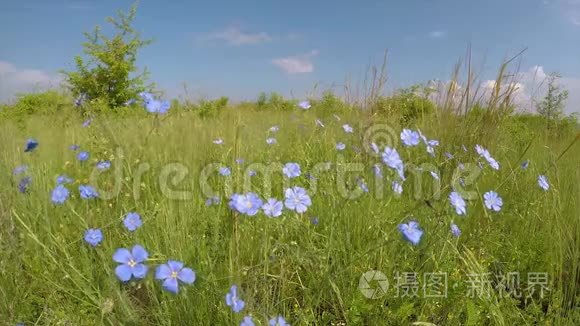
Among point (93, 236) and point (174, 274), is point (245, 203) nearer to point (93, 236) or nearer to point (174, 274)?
point (174, 274)

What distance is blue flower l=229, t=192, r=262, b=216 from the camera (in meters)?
1.09

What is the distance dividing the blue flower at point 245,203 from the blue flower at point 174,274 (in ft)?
0.63

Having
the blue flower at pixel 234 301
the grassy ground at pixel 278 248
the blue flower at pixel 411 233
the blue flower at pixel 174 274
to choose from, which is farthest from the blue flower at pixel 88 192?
the blue flower at pixel 411 233

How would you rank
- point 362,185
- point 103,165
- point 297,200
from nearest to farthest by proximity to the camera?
point 297,200 → point 362,185 → point 103,165

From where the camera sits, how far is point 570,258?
5.73 ft

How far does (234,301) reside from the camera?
3.42 feet

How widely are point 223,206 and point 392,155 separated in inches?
29.7

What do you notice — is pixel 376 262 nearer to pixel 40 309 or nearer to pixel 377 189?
pixel 377 189

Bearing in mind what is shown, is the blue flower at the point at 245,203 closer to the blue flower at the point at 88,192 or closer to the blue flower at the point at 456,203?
the blue flower at the point at 456,203

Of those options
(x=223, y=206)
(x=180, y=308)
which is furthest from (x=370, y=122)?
(x=180, y=308)

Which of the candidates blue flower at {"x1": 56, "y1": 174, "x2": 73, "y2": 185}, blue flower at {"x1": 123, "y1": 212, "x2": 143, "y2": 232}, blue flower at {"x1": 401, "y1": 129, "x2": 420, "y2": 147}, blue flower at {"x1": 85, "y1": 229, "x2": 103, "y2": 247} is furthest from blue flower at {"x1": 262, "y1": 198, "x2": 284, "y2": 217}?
blue flower at {"x1": 56, "y1": 174, "x2": 73, "y2": 185}

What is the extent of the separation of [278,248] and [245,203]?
14.9 inches

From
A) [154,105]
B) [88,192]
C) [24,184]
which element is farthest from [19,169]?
[154,105]

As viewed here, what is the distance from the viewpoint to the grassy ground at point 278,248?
4.32 ft
